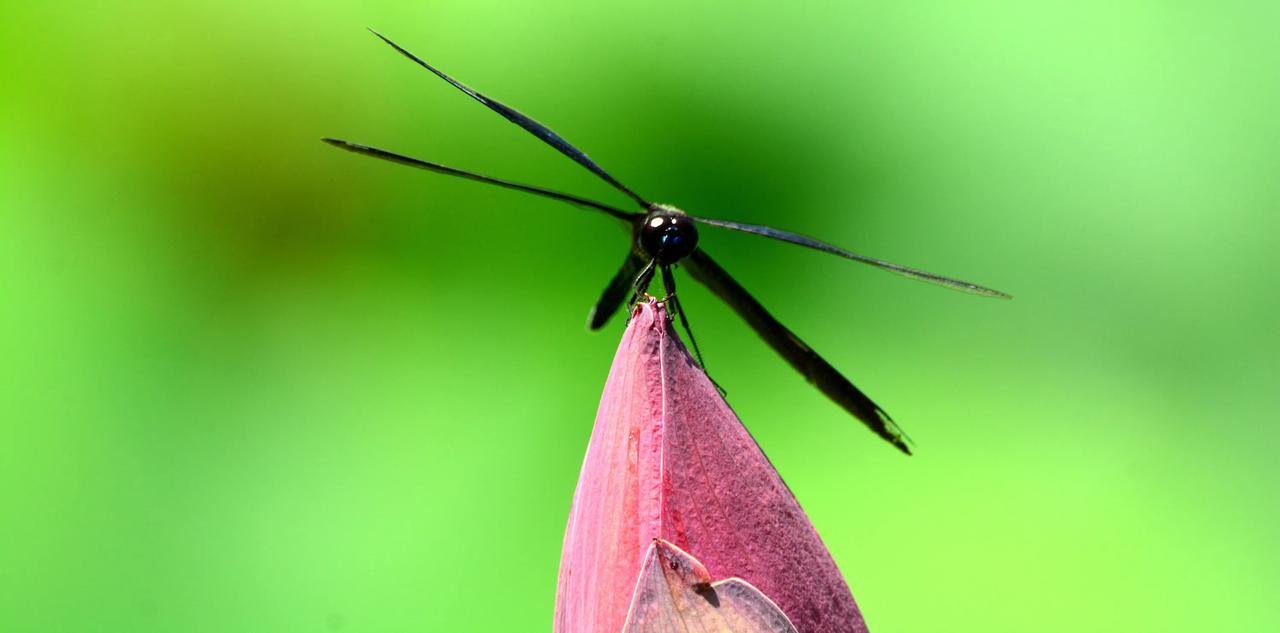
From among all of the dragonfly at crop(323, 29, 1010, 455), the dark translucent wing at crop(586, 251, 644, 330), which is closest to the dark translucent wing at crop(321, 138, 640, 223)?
the dragonfly at crop(323, 29, 1010, 455)

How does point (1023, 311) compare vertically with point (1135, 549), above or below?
above

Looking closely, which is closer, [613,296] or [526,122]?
[526,122]

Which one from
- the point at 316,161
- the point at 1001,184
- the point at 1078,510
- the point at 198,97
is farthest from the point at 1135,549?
the point at 198,97

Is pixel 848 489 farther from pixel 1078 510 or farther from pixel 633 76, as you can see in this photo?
pixel 633 76

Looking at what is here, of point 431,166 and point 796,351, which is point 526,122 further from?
point 796,351

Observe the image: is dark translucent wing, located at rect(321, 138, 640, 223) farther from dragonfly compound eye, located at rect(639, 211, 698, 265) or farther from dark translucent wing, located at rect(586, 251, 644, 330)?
dark translucent wing, located at rect(586, 251, 644, 330)

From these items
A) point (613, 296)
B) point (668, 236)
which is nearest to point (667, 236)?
point (668, 236)

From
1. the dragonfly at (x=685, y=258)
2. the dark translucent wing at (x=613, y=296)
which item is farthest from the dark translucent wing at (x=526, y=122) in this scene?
the dark translucent wing at (x=613, y=296)
